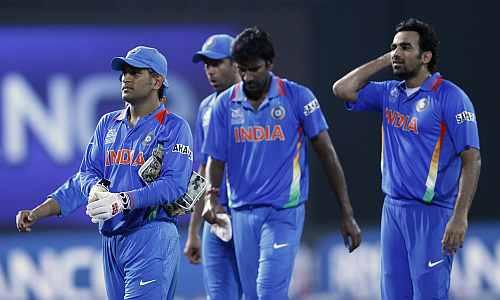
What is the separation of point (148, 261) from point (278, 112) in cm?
148

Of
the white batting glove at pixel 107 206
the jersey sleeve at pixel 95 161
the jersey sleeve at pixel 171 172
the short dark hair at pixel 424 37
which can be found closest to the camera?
the white batting glove at pixel 107 206

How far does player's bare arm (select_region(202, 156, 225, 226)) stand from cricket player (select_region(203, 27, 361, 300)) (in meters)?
0.01

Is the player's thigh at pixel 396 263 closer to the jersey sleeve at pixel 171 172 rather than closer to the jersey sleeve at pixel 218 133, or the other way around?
the jersey sleeve at pixel 218 133

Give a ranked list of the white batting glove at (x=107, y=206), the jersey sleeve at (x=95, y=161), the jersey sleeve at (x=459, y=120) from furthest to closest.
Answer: the jersey sleeve at (x=459, y=120)
the jersey sleeve at (x=95, y=161)
the white batting glove at (x=107, y=206)

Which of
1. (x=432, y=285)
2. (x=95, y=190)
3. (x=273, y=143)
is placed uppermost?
(x=273, y=143)

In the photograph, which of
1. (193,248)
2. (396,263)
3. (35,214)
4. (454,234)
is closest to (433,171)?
(454,234)

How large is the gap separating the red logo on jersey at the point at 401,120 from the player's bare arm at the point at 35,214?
6.28 feet

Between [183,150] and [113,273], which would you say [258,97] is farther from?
[113,273]

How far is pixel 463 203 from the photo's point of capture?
22.0ft

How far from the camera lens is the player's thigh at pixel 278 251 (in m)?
7.11

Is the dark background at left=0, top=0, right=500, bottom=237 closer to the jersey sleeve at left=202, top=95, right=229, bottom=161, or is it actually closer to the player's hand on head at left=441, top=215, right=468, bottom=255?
the jersey sleeve at left=202, top=95, right=229, bottom=161

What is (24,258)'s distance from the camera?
10156 mm

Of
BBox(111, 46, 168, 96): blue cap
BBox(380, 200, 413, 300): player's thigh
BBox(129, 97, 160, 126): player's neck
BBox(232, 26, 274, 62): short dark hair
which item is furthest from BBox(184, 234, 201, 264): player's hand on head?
BBox(111, 46, 168, 96): blue cap

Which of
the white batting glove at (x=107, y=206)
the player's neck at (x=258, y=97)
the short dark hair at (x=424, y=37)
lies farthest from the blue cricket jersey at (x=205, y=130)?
the white batting glove at (x=107, y=206)
